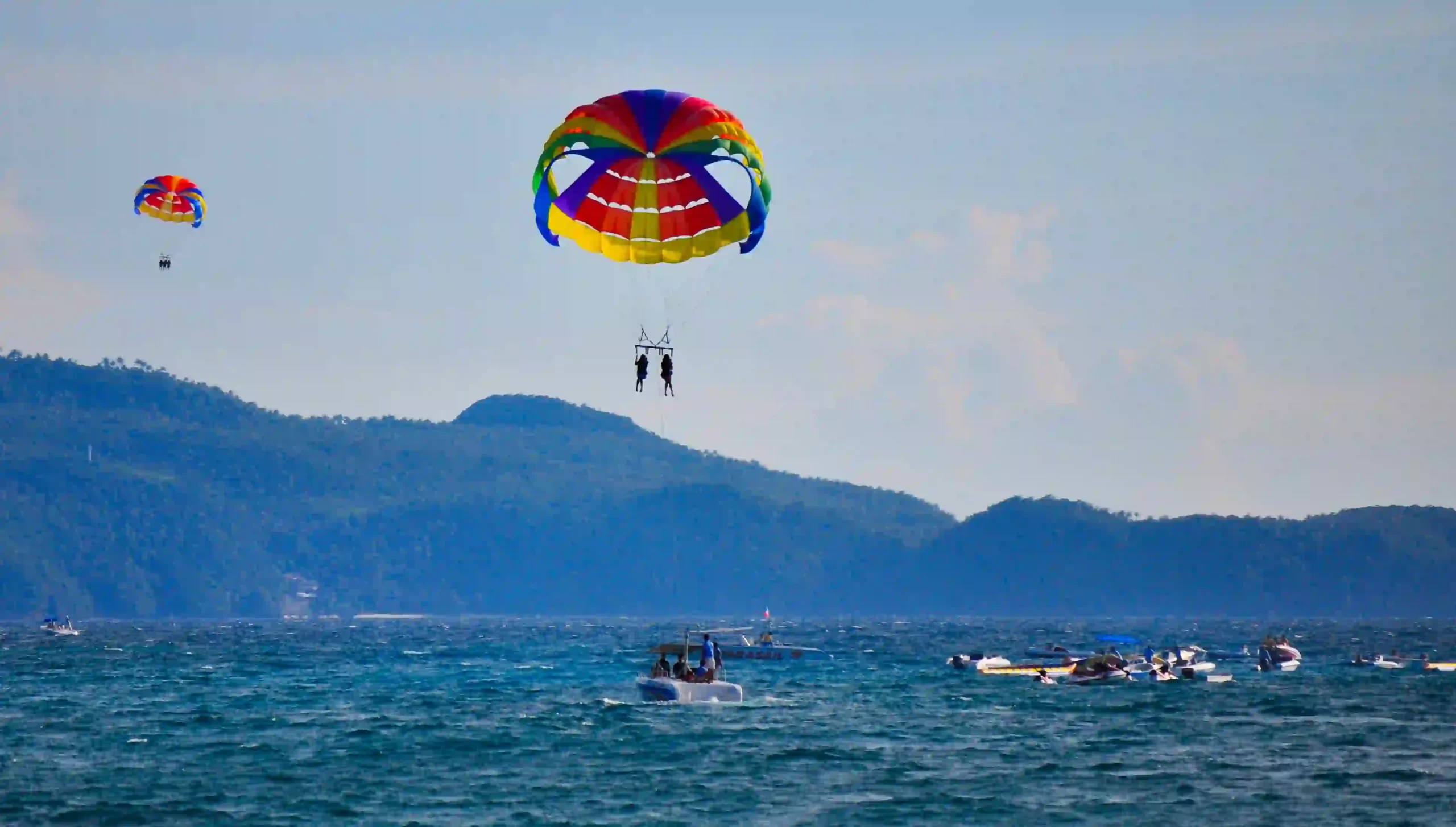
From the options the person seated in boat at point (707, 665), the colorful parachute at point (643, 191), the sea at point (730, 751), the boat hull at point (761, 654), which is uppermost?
the colorful parachute at point (643, 191)

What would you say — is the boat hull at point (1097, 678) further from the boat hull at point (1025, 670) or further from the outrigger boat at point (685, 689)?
the outrigger boat at point (685, 689)

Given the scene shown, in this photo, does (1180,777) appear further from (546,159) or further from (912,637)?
(912,637)

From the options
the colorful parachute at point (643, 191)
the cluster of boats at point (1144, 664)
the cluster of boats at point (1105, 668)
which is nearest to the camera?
the colorful parachute at point (643, 191)

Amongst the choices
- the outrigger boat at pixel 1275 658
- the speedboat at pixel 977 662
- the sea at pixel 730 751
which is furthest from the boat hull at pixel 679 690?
the outrigger boat at pixel 1275 658

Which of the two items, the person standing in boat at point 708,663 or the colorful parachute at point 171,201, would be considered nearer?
the person standing in boat at point 708,663

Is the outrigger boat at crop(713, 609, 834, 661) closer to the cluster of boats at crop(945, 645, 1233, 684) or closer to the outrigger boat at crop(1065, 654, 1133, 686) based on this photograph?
the cluster of boats at crop(945, 645, 1233, 684)

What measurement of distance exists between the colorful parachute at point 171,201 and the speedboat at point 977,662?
47.6 m

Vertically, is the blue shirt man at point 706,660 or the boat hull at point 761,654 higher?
the boat hull at point 761,654

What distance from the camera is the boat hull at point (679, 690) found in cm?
7500

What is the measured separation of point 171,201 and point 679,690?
38.6 m

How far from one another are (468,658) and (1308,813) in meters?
89.2

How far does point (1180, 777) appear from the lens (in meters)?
56.9

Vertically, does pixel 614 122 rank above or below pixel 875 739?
above

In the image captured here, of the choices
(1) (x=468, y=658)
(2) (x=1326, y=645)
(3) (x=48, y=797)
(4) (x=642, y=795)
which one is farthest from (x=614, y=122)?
(2) (x=1326, y=645)
